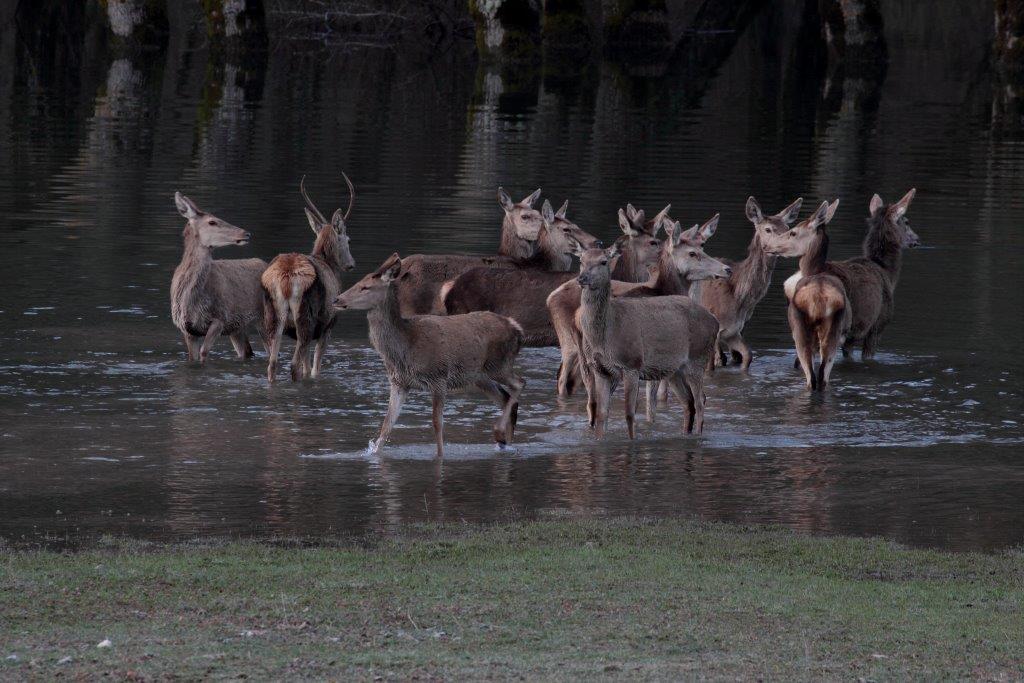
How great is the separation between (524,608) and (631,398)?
16.7 ft

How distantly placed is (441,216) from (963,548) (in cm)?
1672

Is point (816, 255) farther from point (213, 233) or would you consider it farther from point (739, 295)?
point (213, 233)

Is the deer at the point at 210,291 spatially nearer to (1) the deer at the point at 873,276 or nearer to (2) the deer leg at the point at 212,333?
(2) the deer leg at the point at 212,333

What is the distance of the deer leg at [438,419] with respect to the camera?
40.4ft

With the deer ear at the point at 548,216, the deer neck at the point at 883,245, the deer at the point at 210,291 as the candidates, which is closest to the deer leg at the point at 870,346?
the deer neck at the point at 883,245

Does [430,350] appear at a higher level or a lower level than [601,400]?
higher

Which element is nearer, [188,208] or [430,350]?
[430,350]

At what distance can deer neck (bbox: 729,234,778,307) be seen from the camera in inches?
640

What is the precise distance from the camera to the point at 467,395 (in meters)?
15.0

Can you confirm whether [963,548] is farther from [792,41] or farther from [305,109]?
[792,41]

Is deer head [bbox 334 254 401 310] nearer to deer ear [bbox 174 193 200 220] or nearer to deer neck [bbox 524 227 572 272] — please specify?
deer neck [bbox 524 227 572 272]

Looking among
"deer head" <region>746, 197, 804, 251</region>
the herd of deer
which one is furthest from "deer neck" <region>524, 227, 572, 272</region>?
"deer head" <region>746, 197, 804, 251</region>

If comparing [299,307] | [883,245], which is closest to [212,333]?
[299,307]

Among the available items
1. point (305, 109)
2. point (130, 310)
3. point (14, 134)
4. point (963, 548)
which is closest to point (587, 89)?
point (305, 109)
